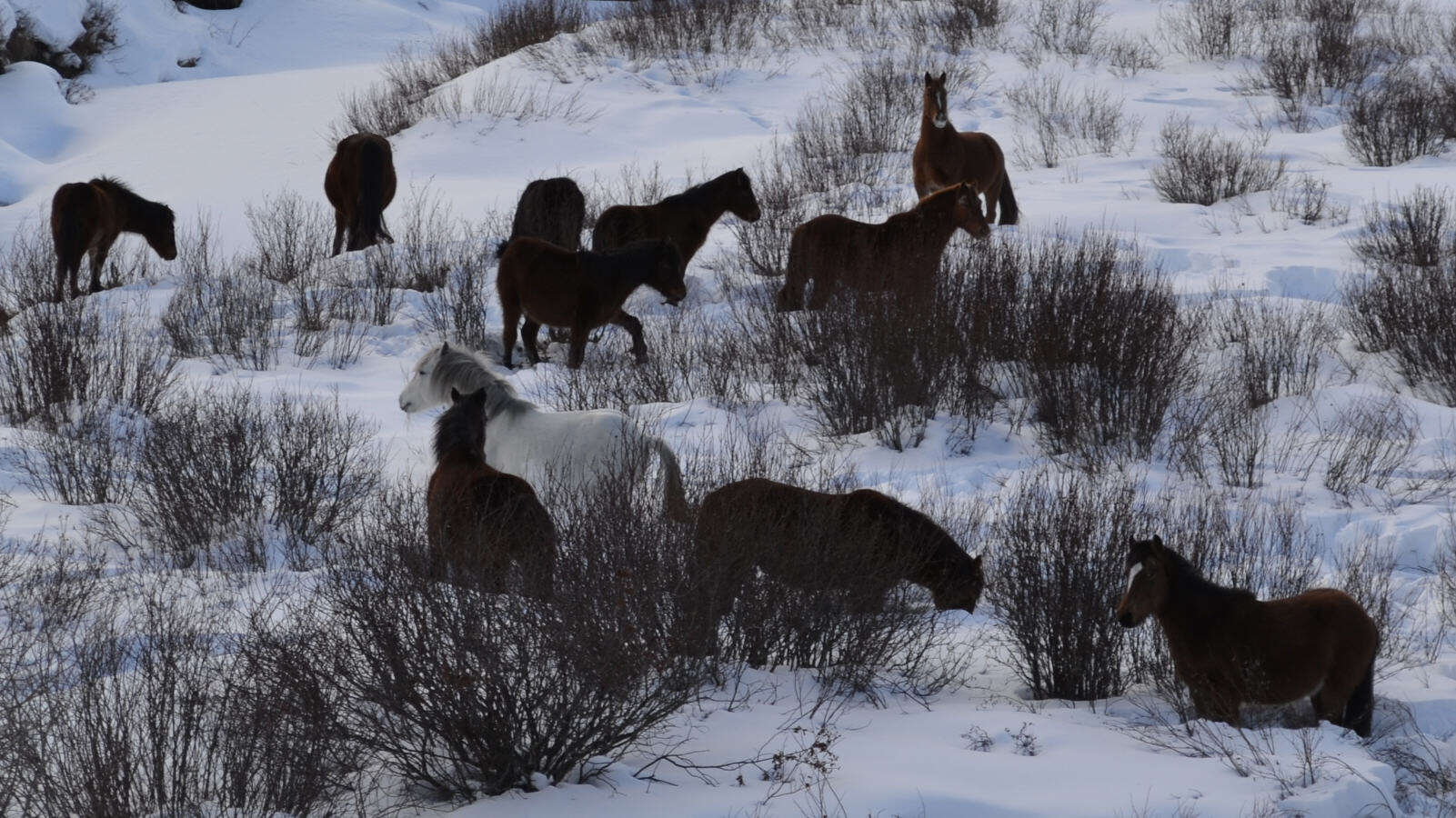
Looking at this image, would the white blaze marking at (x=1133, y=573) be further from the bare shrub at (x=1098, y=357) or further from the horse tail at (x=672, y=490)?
the bare shrub at (x=1098, y=357)

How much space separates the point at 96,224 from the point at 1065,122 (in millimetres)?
12274

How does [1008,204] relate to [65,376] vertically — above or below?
above

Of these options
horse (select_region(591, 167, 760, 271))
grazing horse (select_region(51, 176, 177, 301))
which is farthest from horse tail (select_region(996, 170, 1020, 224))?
grazing horse (select_region(51, 176, 177, 301))

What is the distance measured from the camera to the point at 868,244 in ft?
32.1

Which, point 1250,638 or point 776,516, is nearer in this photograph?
point 1250,638

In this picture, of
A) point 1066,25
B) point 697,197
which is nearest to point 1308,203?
point 697,197

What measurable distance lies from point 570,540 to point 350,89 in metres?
21.9

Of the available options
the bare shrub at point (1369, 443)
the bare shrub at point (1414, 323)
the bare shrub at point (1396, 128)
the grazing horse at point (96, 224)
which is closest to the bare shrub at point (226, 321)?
the grazing horse at point (96, 224)

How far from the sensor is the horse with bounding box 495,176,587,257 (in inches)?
485

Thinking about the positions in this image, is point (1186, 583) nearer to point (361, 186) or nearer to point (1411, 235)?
point (1411, 235)

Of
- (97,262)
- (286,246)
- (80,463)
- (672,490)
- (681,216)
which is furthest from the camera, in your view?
(286,246)

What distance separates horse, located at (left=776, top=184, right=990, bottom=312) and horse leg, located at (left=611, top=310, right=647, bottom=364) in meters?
1.28

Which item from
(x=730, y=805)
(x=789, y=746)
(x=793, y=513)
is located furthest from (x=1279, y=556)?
(x=730, y=805)

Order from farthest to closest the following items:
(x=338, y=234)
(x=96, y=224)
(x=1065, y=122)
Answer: (x=1065, y=122)
(x=338, y=234)
(x=96, y=224)
